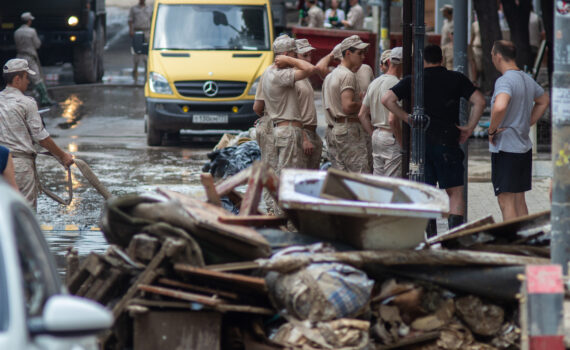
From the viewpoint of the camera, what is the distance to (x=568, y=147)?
19.9 feet

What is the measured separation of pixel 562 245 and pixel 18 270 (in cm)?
349

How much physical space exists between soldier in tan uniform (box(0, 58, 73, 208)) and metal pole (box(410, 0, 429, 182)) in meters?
3.05

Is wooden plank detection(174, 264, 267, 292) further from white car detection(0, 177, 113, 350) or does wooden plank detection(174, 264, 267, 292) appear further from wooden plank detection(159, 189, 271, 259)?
white car detection(0, 177, 113, 350)

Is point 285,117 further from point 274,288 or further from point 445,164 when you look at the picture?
point 274,288

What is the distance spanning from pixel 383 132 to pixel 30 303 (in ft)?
19.7

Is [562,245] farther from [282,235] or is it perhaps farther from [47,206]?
[47,206]

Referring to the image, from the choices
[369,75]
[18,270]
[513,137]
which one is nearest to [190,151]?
[369,75]

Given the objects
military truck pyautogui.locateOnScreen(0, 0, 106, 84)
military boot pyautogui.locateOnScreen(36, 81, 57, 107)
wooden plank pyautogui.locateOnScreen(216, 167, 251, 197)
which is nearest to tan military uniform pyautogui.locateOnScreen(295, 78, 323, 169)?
wooden plank pyautogui.locateOnScreen(216, 167, 251, 197)

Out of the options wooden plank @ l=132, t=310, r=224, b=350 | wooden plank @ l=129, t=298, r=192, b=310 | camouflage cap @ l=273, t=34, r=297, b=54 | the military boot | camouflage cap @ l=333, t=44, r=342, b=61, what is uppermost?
camouflage cap @ l=273, t=34, r=297, b=54

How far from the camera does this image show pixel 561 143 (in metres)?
6.09

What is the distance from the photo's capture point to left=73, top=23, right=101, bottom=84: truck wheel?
25062 millimetres

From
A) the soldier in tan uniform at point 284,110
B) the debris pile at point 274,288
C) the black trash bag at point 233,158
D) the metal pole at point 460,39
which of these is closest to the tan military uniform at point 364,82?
the soldier in tan uniform at point 284,110

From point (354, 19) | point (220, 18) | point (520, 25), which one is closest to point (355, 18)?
point (354, 19)

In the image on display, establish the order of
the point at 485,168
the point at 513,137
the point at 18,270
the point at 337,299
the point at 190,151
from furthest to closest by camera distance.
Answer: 1. the point at 190,151
2. the point at 485,168
3. the point at 513,137
4. the point at 337,299
5. the point at 18,270
